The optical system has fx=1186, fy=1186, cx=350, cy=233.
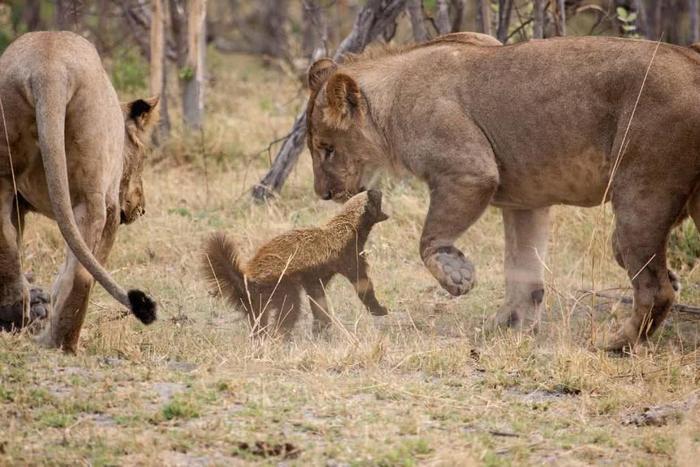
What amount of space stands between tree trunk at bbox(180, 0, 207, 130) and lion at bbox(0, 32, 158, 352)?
5091 mm

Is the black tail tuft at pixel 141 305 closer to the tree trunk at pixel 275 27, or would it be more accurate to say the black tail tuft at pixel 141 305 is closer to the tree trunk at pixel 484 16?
the tree trunk at pixel 484 16

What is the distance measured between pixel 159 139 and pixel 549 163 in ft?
19.5

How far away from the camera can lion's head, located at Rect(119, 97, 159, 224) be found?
20.4 feet

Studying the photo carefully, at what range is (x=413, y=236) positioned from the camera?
335 inches

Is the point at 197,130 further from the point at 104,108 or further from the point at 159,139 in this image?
the point at 104,108

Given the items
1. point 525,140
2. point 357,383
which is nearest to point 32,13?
point 525,140

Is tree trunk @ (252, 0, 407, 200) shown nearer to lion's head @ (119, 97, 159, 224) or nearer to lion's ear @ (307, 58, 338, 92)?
lion's ear @ (307, 58, 338, 92)

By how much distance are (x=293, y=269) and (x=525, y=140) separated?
1408mm

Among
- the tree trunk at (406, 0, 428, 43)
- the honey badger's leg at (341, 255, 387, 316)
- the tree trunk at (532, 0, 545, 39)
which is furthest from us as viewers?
the tree trunk at (406, 0, 428, 43)

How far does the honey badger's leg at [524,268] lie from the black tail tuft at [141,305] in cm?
237

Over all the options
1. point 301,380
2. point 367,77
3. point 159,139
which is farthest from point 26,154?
point 159,139

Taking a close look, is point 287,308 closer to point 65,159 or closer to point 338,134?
point 338,134

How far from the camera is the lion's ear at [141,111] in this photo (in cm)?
621

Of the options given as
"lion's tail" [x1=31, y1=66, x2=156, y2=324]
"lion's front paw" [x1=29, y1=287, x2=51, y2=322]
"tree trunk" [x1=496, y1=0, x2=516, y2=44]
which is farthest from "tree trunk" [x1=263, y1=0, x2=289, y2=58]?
"lion's tail" [x1=31, y1=66, x2=156, y2=324]
